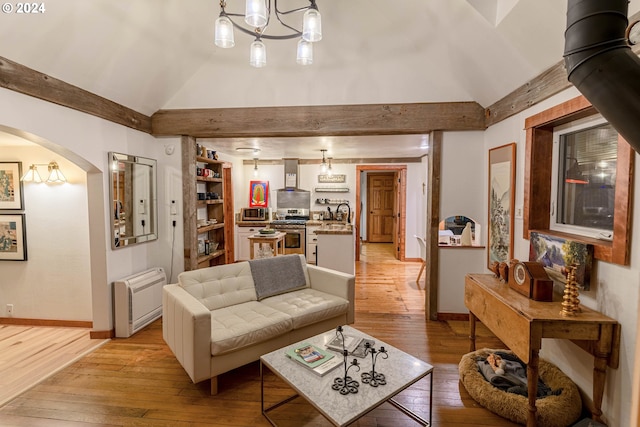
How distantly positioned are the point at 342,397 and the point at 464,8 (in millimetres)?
2678

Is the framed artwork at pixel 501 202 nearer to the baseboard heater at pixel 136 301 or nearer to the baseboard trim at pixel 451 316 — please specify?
the baseboard trim at pixel 451 316

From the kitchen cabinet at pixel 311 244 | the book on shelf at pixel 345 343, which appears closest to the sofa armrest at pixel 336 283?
the book on shelf at pixel 345 343

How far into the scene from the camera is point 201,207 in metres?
4.80

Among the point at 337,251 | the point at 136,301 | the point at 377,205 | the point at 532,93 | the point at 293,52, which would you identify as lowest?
the point at 136,301

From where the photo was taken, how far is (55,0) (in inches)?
76.0

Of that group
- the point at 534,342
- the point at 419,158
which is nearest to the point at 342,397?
the point at 534,342

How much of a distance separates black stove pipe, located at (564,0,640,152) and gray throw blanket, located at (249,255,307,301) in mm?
2659

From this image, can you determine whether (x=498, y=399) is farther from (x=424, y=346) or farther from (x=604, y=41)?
(x=604, y=41)

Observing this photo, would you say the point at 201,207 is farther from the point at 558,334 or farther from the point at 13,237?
the point at 558,334

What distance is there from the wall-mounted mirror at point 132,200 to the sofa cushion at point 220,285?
0.99 metres

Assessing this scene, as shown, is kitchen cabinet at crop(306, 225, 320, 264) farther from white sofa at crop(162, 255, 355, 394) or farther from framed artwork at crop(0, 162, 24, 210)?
framed artwork at crop(0, 162, 24, 210)

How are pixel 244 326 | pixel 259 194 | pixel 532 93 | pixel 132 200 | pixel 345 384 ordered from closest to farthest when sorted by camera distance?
pixel 345 384 → pixel 244 326 → pixel 532 93 → pixel 132 200 → pixel 259 194

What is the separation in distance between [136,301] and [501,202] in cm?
379

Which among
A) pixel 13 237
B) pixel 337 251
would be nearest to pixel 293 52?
pixel 337 251
